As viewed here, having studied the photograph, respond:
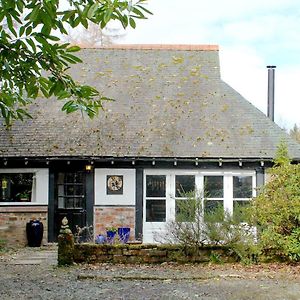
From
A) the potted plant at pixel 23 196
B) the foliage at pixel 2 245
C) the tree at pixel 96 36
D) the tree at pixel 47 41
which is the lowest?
the foliage at pixel 2 245

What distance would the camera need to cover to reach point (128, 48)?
761 inches

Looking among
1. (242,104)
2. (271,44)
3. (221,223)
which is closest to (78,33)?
(271,44)

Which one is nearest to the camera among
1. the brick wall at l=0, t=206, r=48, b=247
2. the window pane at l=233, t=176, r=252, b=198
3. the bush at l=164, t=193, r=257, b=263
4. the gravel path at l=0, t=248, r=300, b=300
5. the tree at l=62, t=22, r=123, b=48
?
the gravel path at l=0, t=248, r=300, b=300

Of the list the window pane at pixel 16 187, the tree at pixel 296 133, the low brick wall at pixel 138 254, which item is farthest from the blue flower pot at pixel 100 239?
the tree at pixel 296 133

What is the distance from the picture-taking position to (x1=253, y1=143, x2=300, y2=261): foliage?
32.8 ft

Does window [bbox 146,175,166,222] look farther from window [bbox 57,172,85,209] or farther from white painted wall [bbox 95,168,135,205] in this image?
window [bbox 57,172,85,209]

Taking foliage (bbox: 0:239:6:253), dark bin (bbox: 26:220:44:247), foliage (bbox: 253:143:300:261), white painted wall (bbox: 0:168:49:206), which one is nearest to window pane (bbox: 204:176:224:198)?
foliage (bbox: 253:143:300:261)

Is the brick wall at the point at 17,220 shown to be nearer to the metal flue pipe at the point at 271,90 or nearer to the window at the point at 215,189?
the window at the point at 215,189

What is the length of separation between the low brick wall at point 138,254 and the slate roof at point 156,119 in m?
5.11

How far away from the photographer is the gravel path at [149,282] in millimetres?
7582

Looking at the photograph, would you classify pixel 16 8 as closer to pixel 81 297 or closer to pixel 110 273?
pixel 81 297

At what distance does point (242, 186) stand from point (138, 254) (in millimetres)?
5975

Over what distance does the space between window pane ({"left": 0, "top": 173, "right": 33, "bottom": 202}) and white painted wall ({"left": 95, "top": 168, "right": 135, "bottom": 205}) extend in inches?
81.2

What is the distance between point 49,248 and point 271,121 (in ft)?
26.0
